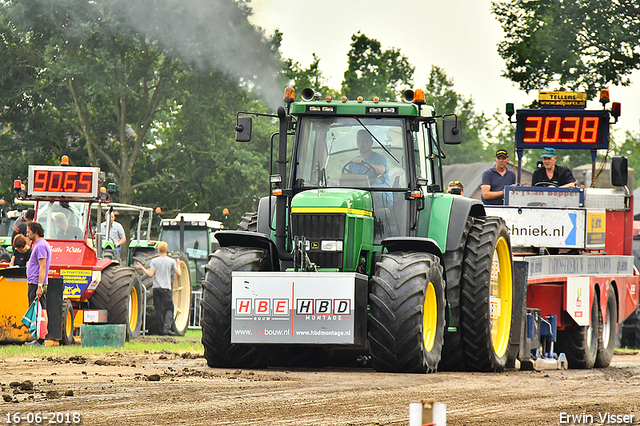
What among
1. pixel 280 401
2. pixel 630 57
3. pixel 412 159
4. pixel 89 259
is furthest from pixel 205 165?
pixel 280 401

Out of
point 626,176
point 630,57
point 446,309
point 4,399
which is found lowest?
point 4,399

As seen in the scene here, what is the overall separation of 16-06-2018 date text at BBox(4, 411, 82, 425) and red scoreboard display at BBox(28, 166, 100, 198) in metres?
11.3

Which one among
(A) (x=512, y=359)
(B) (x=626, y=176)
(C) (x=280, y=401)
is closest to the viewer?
(C) (x=280, y=401)

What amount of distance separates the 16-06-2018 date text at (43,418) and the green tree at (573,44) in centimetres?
2357

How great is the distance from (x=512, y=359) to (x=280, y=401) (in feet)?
18.0

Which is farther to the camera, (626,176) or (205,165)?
(205,165)

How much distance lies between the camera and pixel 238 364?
10648 millimetres

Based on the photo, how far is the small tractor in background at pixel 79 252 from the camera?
16.7 m

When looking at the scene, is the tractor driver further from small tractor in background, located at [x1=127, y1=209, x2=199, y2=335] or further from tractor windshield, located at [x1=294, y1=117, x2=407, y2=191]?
small tractor in background, located at [x1=127, y1=209, x2=199, y2=335]

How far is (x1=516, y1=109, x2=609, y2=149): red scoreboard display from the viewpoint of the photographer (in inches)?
615

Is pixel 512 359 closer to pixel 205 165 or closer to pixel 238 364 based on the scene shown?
pixel 238 364

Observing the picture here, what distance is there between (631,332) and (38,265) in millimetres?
11750

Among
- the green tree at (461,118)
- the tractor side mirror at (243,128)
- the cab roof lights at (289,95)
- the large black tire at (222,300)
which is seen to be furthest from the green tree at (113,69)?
the green tree at (461,118)

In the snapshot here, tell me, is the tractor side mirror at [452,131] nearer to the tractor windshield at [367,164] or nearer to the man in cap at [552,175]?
the tractor windshield at [367,164]
